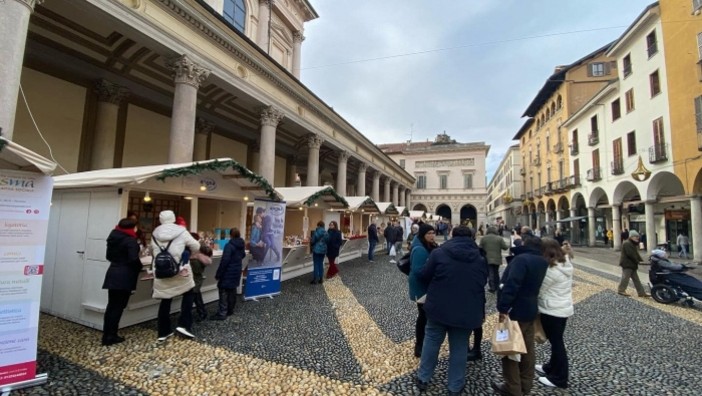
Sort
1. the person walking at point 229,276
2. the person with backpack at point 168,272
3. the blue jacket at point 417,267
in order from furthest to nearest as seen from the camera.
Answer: the person walking at point 229,276 → the person with backpack at point 168,272 → the blue jacket at point 417,267

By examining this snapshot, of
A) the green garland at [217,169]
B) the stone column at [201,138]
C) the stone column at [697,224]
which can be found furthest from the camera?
the stone column at [201,138]

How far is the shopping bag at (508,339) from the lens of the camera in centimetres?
266

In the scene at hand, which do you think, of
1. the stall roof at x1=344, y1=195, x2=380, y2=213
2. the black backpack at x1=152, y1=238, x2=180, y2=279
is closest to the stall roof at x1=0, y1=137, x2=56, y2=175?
the black backpack at x1=152, y1=238, x2=180, y2=279

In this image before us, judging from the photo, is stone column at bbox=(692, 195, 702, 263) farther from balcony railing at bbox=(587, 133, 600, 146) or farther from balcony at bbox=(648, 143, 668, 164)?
balcony railing at bbox=(587, 133, 600, 146)

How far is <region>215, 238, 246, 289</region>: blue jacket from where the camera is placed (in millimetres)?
5145

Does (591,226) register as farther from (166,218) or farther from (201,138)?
(166,218)

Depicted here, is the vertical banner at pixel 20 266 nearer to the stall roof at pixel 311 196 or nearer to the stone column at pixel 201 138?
the stall roof at pixel 311 196

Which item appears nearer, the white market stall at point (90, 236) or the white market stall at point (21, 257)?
the white market stall at point (21, 257)

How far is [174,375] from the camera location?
326cm

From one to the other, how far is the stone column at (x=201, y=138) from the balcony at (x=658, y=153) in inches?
789

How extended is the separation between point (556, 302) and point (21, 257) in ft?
17.1

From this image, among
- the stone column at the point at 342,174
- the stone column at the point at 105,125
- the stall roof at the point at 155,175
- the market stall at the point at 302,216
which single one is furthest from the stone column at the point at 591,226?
the stone column at the point at 105,125

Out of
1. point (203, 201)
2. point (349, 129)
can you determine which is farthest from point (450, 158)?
point (203, 201)

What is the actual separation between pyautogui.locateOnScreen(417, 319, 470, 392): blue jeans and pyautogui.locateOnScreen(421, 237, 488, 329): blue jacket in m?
0.15
